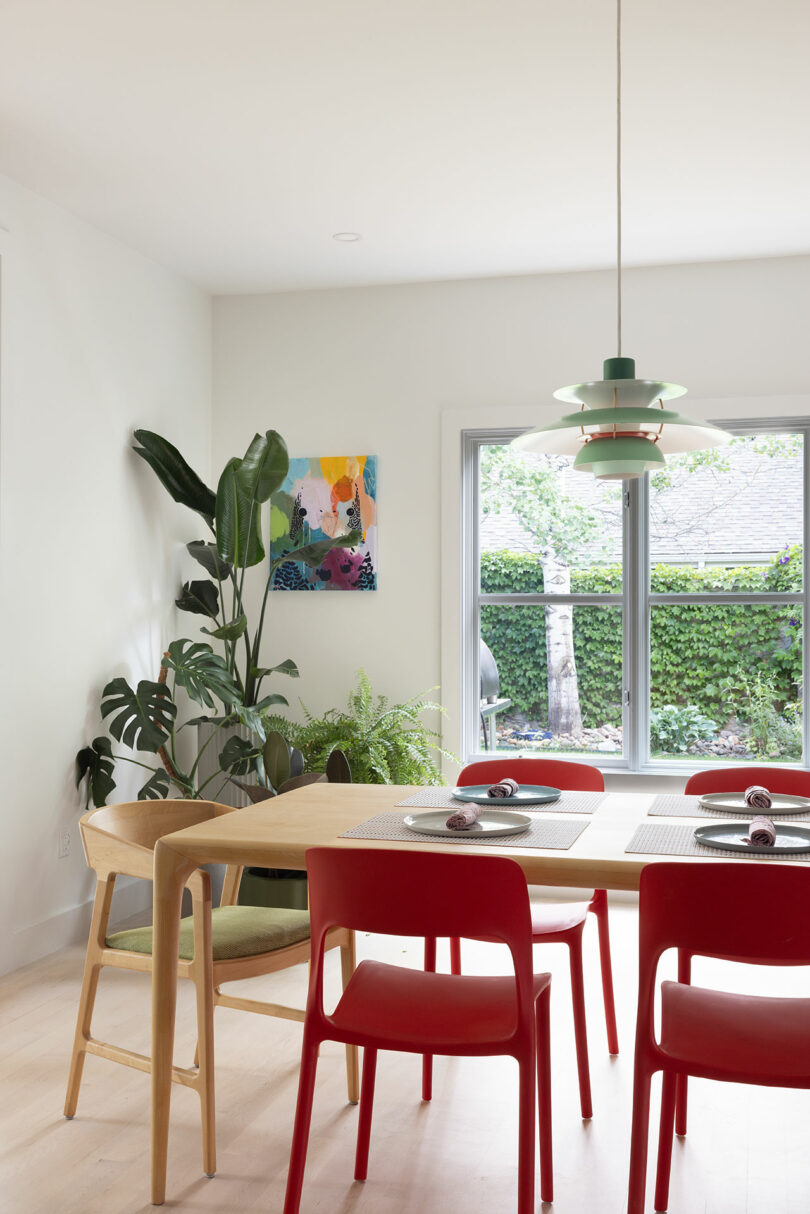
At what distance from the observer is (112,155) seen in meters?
3.78

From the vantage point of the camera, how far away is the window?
4.95m

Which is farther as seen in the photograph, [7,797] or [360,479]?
[360,479]

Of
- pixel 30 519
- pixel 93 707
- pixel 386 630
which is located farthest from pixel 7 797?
pixel 386 630

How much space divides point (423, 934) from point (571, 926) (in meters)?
0.93

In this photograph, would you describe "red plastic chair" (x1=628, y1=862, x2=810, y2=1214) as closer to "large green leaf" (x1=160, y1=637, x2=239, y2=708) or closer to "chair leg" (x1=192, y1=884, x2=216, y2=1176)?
"chair leg" (x1=192, y1=884, x2=216, y2=1176)

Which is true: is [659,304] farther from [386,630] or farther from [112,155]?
[112,155]

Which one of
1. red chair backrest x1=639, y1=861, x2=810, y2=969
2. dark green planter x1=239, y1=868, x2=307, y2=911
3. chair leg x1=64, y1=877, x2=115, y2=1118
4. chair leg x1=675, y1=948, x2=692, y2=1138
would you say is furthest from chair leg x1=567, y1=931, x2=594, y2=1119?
dark green planter x1=239, y1=868, x2=307, y2=911

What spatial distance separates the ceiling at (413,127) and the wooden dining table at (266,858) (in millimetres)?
2084

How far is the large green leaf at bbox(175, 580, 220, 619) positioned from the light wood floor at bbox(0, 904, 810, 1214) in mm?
1967

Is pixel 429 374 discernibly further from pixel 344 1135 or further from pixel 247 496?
pixel 344 1135

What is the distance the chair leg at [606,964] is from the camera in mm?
3105

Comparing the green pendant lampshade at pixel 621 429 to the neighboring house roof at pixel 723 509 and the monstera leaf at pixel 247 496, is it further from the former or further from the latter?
the neighboring house roof at pixel 723 509

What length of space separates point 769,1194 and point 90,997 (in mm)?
1661

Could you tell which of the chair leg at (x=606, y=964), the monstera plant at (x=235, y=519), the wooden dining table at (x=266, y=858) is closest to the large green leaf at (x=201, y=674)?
the monstera plant at (x=235, y=519)
